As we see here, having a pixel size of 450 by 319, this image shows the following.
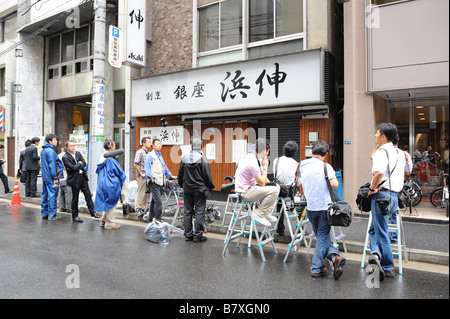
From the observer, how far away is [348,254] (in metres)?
6.21

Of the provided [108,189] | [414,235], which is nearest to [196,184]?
[108,189]

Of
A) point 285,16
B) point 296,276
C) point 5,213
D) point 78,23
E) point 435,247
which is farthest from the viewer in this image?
point 78,23

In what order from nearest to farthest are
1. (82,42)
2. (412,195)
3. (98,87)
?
(412,195) < (98,87) < (82,42)

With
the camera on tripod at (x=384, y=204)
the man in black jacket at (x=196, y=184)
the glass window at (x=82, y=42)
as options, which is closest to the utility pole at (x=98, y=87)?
the man in black jacket at (x=196, y=184)

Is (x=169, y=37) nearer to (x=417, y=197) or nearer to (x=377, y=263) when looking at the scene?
(x=417, y=197)

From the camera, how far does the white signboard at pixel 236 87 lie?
10.2m

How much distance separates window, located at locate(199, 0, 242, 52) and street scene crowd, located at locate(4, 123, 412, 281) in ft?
17.6

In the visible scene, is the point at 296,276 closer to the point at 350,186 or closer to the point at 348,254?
the point at 348,254

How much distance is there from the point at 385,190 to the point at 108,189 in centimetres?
585

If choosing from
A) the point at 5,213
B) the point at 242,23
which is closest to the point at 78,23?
the point at 242,23

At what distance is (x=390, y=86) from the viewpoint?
8.79 metres

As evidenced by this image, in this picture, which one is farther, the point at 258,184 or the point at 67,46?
the point at 67,46
